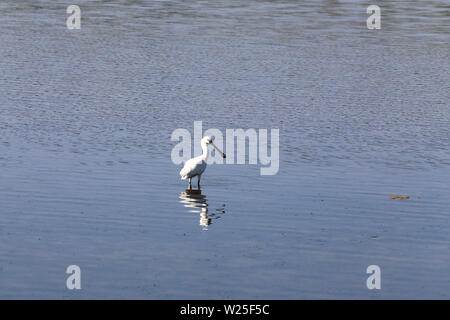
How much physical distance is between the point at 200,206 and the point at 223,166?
5.00 m

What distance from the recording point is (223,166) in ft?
105

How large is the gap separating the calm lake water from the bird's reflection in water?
3.4 inches

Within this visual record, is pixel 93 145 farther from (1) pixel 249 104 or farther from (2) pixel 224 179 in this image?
(1) pixel 249 104

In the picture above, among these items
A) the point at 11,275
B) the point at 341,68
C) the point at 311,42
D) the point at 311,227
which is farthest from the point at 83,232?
the point at 311,42

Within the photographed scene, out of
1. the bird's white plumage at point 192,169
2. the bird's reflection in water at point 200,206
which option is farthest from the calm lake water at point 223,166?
the bird's white plumage at point 192,169

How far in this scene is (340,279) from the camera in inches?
843

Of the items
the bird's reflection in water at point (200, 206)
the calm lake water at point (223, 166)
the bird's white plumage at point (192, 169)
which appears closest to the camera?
the calm lake water at point (223, 166)

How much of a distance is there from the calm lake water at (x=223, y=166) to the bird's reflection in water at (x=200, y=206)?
88 mm

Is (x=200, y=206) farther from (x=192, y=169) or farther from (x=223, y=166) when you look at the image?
(x=223, y=166)

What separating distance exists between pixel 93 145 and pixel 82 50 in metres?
22.1

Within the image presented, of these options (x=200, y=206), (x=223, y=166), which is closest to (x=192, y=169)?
(x=200, y=206)

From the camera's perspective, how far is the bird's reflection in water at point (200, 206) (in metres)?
25.9

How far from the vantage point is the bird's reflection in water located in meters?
25.9

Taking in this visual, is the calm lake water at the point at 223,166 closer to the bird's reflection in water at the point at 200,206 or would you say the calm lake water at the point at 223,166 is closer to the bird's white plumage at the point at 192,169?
the bird's reflection in water at the point at 200,206
